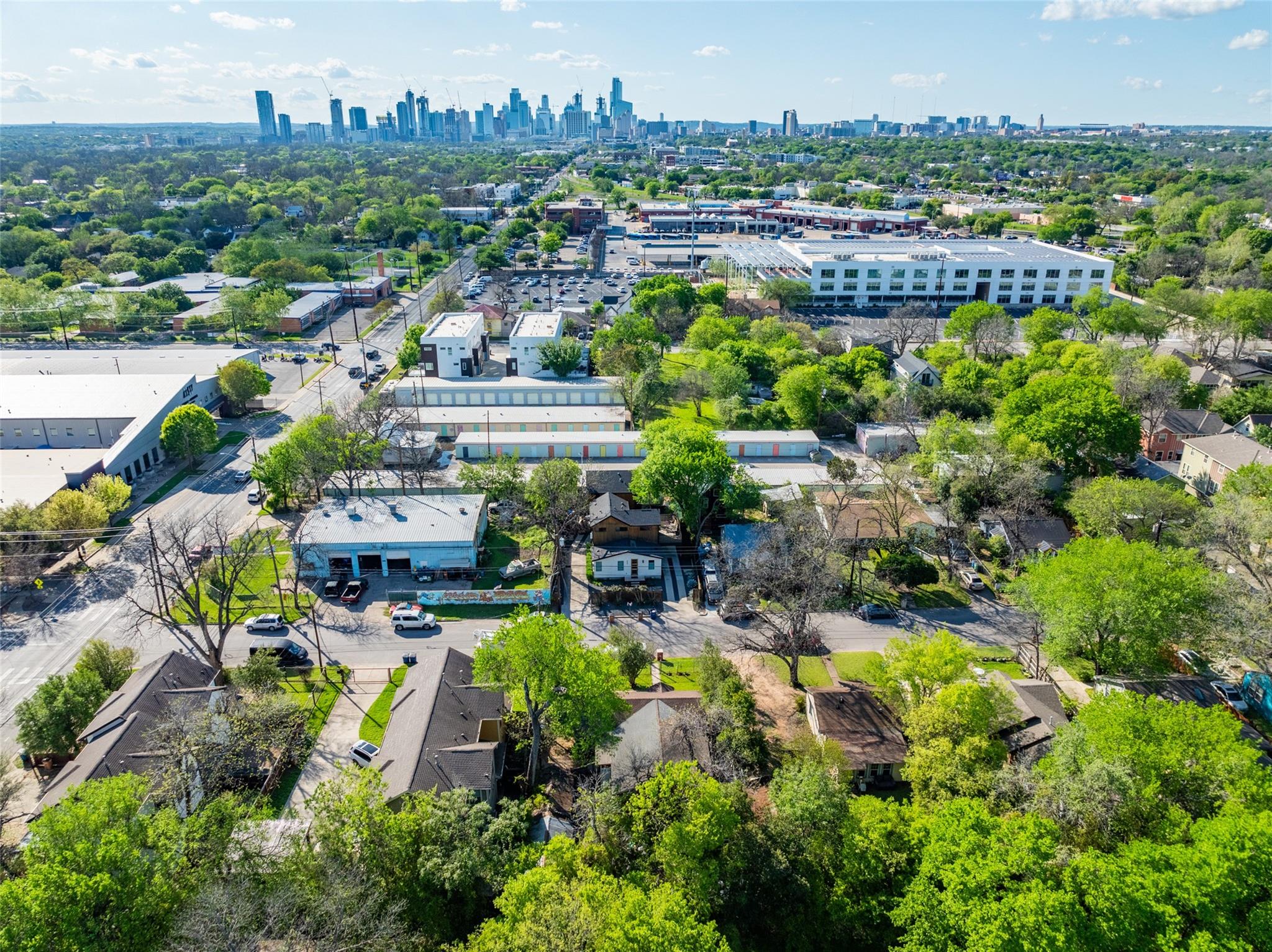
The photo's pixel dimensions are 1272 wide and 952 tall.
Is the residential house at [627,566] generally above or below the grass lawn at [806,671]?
above

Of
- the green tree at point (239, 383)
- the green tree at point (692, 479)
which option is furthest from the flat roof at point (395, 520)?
the green tree at point (239, 383)

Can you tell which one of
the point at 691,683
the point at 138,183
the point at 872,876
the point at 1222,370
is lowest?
the point at 691,683

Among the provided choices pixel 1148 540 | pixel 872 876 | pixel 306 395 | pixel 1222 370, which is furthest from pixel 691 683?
pixel 1222 370

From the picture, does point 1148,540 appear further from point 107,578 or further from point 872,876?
point 107,578

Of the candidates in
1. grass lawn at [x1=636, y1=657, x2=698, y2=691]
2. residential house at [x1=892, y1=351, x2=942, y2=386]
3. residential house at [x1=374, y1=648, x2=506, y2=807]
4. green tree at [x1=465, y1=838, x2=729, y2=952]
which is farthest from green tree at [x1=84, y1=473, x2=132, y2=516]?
residential house at [x1=892, y1=351, x2=942, y2=386]

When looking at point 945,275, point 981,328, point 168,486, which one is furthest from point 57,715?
point 945,275

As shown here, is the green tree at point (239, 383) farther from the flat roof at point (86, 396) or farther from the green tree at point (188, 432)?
the green tree at point (188, 432)

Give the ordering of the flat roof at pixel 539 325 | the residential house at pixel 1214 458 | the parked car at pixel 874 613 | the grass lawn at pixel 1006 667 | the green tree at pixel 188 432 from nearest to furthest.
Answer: the grass lawn at pixel 1006 667
the parked car at pixel 874 613
the residential house at pixel 1214 458
the green tree at pixel 188 432
the flat roof at pixel 539 325
